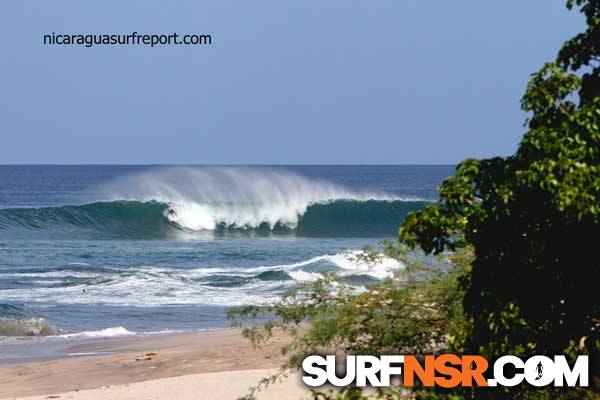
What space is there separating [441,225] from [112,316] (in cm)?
1287

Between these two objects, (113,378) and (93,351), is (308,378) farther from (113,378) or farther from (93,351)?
(93,351)

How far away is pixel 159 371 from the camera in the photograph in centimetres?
1286

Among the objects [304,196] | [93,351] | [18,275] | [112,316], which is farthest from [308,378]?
[304,196]

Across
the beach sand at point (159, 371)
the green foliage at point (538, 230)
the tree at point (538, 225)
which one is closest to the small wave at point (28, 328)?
the beach sand at point (159, 371)

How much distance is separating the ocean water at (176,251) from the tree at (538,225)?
90.0 inches

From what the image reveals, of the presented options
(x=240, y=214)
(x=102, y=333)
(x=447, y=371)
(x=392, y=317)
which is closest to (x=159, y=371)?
(x=102, y=333)

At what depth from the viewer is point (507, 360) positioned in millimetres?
6676

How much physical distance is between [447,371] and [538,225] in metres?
1.46

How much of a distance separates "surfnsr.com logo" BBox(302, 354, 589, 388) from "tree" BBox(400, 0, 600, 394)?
0.12m

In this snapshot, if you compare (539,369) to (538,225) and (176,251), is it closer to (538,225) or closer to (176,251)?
(538,225)

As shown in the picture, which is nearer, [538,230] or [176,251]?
[538,230]

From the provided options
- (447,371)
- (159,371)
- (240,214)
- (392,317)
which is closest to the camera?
(447,371)

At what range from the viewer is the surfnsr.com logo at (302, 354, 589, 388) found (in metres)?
6.71

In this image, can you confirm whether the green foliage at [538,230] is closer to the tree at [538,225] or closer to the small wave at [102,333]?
the tree at [538,225]
